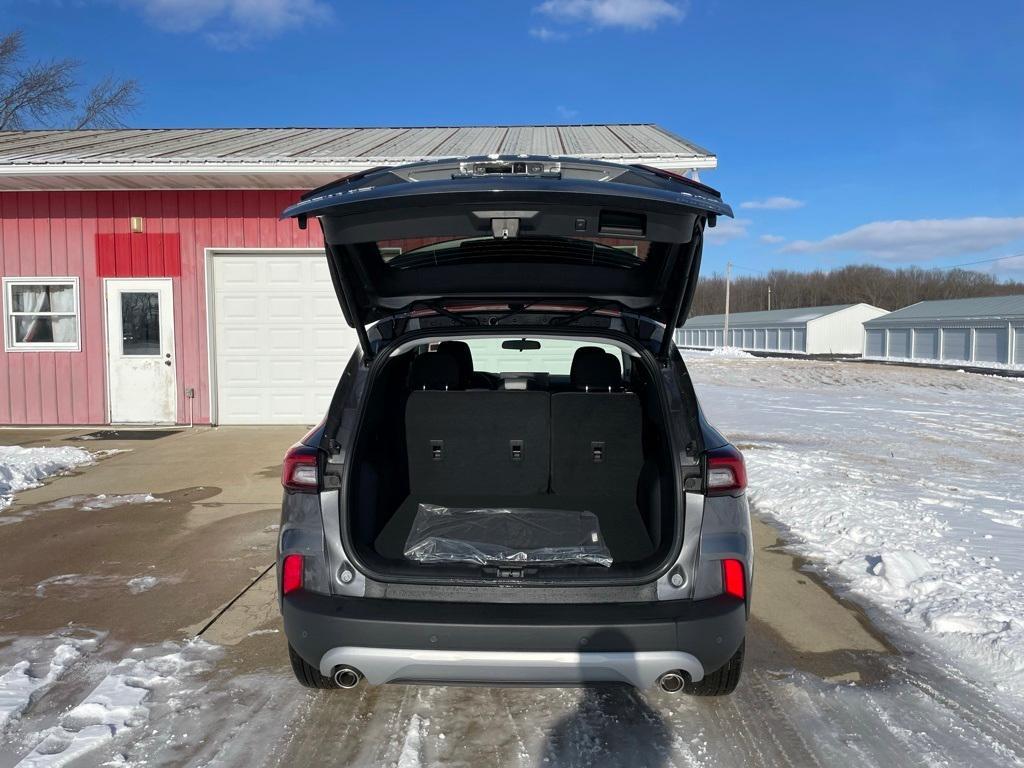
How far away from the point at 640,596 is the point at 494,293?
1.44 meters

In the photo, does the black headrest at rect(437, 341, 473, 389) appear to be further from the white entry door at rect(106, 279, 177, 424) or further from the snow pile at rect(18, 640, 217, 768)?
the white entry door at rect(106, 279, 177, 424)

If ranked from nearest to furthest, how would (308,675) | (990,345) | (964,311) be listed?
(308,675) < (990,345) < (964,311)

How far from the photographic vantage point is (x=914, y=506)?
536 cm

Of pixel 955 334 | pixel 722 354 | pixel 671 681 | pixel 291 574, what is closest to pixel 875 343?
pixel 955 334

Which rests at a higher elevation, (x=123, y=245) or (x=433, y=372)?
(x=123, y=245)

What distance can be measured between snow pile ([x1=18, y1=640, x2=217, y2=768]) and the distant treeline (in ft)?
235

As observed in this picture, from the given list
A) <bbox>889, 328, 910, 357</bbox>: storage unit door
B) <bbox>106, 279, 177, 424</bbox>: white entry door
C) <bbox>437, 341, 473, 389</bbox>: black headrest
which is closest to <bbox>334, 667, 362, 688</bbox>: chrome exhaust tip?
<bbox>437, 341, 473, 389</bbox>: black headrest

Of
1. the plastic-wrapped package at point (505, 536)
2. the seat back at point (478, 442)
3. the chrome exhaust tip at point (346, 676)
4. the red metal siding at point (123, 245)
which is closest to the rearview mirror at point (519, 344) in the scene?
the seat back at point (478, 442)

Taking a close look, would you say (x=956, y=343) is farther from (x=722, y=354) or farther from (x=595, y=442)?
(x=595, y=442)

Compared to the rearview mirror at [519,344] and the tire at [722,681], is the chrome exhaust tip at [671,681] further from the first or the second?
the rearview mirror at [519,344]

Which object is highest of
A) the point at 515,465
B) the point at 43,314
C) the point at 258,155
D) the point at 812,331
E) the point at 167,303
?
the point at 258,155

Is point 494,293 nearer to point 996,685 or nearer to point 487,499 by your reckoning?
point 487,499

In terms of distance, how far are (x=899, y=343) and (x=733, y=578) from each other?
45.5 metres

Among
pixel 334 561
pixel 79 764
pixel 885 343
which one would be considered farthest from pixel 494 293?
pixel 885 343
